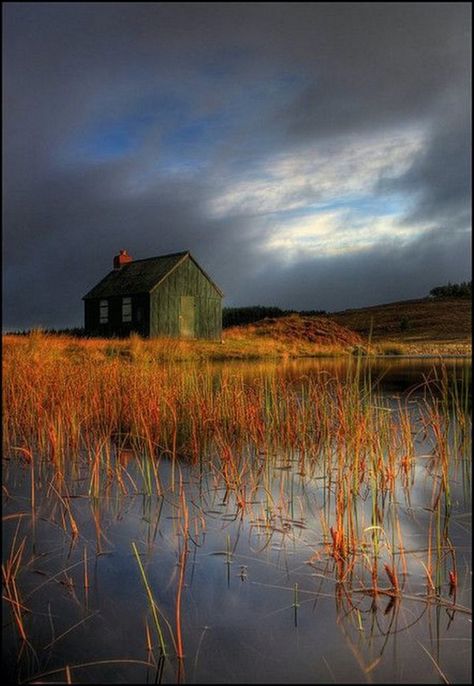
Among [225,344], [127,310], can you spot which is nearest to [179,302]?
[127,310]

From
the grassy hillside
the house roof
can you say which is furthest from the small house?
the grassy hillside

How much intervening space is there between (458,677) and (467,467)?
390cm

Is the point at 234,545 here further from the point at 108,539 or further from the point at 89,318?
the point at 89,318

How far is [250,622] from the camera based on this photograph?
3.37 m

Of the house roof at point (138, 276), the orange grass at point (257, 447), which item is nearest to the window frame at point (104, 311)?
the house roof at point (138, 276)

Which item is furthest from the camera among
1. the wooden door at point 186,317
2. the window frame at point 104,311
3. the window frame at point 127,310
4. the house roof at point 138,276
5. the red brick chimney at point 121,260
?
the red brick chimney at point 121,260

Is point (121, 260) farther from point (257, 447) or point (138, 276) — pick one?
point (257, 447)

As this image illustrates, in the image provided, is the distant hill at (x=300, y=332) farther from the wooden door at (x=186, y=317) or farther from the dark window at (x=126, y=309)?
the dark window at (x=126, y=309)

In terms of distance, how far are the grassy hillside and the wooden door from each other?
1095 cm

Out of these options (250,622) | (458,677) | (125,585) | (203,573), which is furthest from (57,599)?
(458,677)

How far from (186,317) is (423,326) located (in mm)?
18728

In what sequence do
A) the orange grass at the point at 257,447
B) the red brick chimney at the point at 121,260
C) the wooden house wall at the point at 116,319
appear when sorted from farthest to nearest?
the red brick chimney at the point at 121,260 → the wooden house wall at the point at 116,319 → the orange grass at the point at 257,447

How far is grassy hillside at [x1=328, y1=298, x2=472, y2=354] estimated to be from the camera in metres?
38.6

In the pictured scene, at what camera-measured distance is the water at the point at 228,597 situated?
2975 mm
